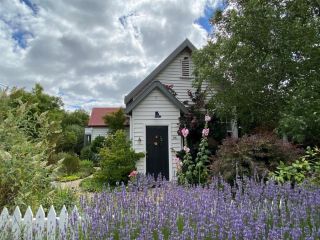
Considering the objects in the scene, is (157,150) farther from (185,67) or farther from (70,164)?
(70,164)

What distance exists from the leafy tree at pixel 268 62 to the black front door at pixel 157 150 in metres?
2.42

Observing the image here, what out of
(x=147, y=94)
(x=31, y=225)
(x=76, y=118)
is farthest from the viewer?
(x=76, y=118)

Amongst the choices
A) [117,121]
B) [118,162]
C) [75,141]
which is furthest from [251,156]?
[75,141]

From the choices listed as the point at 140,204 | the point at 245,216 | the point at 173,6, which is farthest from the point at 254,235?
the point at 173,6

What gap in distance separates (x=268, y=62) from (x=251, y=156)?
500 centimetres

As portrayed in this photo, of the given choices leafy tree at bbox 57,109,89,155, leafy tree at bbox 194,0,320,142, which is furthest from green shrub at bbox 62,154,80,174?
leafy tree at bbox 194,0,320,142

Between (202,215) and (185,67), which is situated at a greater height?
(185,67)

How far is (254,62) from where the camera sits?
11242 mm

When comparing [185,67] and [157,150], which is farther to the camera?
[185,67]

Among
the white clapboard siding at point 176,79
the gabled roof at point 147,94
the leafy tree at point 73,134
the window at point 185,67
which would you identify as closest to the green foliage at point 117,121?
the leafy tree at point 73,134

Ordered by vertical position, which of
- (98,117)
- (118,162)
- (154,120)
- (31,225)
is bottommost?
(31,225)

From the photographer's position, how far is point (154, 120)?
42.1 ft

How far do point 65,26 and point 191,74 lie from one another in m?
6.92

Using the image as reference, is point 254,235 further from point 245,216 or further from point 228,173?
point 228,173
